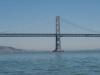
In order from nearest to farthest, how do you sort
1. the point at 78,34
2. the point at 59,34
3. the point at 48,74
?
the point at 48,74
the point at 78,34
the point at 59,34

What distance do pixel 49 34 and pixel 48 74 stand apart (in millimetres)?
30702

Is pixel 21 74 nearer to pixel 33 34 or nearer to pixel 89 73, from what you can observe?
pixel 89 73

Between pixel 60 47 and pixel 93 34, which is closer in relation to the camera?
pixel 93 34

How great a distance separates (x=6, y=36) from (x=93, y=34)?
10.2 m

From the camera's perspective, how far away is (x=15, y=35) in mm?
43562

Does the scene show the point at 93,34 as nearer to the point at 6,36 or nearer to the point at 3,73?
the point at 6,36

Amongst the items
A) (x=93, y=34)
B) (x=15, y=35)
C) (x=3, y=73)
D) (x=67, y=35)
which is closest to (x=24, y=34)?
(x=15, y=35)

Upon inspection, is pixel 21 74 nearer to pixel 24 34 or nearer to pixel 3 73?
pixel 3 73

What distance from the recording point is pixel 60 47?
48.8m

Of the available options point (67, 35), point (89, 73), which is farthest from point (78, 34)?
point (89, 73)

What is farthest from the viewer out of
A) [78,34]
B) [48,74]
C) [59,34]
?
[59,34]

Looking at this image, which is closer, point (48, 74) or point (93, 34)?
point (48, 74)

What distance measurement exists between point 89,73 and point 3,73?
3.52 meters

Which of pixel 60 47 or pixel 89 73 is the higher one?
pixel 89 73
